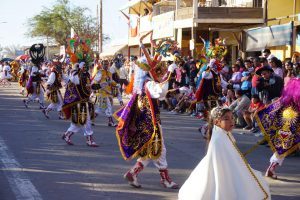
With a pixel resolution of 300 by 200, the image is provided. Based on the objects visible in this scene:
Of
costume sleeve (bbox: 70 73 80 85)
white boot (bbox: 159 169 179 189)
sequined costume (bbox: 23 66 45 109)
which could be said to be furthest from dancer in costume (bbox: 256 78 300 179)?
sequined costume (bbox: 23 66 45 109)

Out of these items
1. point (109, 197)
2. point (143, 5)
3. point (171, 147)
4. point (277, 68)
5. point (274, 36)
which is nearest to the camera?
point (109, 197)

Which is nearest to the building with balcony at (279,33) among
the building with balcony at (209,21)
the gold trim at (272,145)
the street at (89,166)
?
the building with balcony at (209,21)

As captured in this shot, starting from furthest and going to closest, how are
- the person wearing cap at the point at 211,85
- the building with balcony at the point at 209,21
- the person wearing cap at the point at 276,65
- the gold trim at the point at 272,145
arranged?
the building with balcony at the point at 209,21 → the person wearing cap at the point at 211,85 → the person wearing cap at the point at 276,65 → the gold trim at the point at 272,145

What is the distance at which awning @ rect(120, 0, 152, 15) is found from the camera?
47.3 m

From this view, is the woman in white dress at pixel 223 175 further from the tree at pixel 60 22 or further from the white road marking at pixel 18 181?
the tree at pixel 60 22

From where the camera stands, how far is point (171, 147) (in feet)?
43.1

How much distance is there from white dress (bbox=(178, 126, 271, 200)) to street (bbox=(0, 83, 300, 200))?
1.69 meters

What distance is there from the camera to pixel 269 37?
22812 mm

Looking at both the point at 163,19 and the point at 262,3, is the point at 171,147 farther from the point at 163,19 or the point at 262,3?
the point at 163,19

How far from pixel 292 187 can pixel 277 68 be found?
6.24m

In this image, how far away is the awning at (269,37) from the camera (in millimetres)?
20844

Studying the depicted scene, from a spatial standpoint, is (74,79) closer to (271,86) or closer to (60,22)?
(271,86)

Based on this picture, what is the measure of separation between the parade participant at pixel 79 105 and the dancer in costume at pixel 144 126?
3.87m

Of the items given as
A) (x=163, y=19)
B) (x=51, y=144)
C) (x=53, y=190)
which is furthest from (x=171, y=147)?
(x=163, y=19)
